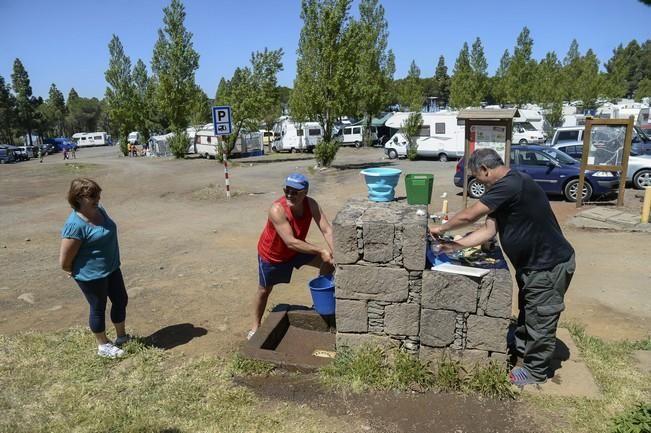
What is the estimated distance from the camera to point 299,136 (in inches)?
1455

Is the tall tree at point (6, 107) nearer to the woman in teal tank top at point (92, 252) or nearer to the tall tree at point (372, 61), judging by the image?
the tall tree at point (372, 61)

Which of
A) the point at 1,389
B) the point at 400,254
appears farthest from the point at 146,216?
the point at 400,254

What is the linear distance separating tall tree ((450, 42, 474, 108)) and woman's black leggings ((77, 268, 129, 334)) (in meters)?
40.5

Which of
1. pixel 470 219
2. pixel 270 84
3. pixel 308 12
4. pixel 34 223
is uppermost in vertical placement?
pixel 308 12

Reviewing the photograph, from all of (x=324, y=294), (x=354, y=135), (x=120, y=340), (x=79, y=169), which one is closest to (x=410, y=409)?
(x=324, y=294)

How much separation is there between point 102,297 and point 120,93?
44695mm

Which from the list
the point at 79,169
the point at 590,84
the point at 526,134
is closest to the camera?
the point at 79,169

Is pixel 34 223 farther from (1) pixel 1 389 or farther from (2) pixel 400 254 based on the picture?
(2) pixel 400 254

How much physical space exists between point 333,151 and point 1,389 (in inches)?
784

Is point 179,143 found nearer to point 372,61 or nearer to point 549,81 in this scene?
point 372,61

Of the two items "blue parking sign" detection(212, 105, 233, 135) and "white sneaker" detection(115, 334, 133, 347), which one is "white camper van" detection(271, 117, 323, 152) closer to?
"blue parking sign" detection(212, 105, 233, 135)

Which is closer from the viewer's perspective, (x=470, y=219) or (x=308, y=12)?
(x=470, y=219)

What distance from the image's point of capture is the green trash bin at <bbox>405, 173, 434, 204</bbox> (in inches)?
177

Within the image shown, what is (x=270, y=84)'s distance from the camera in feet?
96.0
